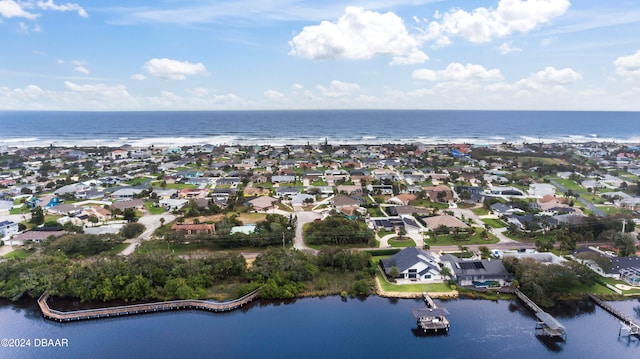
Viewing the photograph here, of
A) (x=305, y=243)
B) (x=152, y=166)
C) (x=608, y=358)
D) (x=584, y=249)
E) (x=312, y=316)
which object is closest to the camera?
(x=608, y=358)

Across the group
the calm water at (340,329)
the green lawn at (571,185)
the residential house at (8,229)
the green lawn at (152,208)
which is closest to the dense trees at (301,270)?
the calm water at (340,329)

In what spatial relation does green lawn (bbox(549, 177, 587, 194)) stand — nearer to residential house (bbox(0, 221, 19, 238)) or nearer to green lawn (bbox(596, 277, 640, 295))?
green lawn (bbox(596, 277, 640, 295))

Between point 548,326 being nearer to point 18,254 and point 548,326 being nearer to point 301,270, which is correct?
point 301,270

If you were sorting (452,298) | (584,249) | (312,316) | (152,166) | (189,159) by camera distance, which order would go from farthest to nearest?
(189,159) < (152,166) < (584,249) < (452,298) < (312,316)

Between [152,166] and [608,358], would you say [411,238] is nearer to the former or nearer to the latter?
[608,358]

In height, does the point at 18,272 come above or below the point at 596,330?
above

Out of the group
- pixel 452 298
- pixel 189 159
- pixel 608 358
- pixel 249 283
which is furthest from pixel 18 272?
pixel 189 159

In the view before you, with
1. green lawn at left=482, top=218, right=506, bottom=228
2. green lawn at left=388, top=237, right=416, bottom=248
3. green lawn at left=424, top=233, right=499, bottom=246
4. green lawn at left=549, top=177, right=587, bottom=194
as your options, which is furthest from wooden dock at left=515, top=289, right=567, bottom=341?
green lawn at left=549, top=177, right=587, bottom=194

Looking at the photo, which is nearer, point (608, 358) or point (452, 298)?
point (608, 358)
